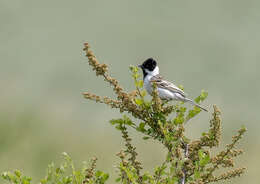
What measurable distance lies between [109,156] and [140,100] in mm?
19995

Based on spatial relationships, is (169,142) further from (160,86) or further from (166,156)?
(160,86)

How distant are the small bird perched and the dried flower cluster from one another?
6.07 ft

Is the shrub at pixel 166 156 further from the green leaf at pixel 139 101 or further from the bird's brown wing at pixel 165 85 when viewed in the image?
the bird's brown wing at pixel 165 85

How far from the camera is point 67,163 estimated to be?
6.18 metres

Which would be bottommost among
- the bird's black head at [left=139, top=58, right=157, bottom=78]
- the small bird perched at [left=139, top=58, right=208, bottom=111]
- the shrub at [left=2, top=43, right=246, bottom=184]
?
the shrub at [left=2, top=43, right=246, bottom=184]

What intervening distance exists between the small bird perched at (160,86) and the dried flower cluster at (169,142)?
1.85 metres

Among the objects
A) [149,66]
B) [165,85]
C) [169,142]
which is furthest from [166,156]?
[149,66]

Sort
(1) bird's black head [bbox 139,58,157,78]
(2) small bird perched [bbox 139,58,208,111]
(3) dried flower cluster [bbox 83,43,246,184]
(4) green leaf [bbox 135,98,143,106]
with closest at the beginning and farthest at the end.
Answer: (3) dried flower cluster [bbox 83,43,246,184]
(4) green leaf [bbox 135,98,143,106]
(2) small bird perched [bbox 139,58,208,111]
(1) bird's black head [bbox 139,58,157,78]

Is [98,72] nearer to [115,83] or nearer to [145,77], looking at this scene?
[115,83]

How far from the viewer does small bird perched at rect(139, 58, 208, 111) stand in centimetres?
838

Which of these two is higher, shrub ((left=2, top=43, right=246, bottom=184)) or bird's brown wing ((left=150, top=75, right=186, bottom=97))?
bird's brown wing ((left=150, top=75, right=186, bottom=97))

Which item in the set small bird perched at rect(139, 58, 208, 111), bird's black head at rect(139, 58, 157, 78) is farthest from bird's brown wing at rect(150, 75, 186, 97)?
bird's black head at rect(139, 58, 157, 78)

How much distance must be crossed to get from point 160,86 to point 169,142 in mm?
3074

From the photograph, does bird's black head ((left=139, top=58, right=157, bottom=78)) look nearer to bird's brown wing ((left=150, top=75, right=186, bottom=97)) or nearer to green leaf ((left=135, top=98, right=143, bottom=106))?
bird's brown wing ((left=150, top=75, right=186, bottom=97))
